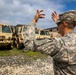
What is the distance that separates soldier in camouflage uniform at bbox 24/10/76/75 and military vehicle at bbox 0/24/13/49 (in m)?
17.9

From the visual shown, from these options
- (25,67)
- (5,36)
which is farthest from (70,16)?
(5,36)

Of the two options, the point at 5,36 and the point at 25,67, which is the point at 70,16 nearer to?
the point at 25,67

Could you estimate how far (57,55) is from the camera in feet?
12.3

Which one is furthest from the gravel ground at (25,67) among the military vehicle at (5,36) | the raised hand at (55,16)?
the raised hand at (55,16)

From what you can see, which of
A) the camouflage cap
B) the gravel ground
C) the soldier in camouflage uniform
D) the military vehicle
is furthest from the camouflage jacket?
the military vehicle

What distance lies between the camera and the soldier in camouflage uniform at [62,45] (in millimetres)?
3705

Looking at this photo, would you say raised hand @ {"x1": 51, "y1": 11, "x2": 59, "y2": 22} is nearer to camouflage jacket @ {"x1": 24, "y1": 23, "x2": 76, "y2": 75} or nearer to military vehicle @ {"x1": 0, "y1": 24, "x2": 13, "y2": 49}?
camouflage jacket @ {"x1": 24, "y1": 23, "x2": 76, "y2": 75}

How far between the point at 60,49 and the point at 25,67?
465 inches

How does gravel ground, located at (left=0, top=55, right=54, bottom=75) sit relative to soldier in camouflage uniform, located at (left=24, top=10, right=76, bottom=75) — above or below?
below

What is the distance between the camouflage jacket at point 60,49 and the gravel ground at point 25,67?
10.2m

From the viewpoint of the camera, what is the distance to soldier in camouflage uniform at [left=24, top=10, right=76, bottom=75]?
3.71 metres

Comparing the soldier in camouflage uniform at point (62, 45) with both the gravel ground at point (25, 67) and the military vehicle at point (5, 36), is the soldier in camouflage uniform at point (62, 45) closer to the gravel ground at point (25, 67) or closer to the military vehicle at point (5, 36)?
the gravel ground at point (25, 67)

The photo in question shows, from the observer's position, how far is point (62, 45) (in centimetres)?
373

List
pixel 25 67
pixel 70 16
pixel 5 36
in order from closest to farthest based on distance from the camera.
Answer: pixel 70 16 < pixel 25 67 < pixel 5 36
